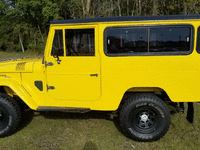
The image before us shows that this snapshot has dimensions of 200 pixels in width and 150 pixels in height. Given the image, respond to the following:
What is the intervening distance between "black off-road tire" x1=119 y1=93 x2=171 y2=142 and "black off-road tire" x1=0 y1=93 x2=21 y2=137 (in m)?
2.19

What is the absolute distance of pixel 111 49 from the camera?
3.52 metres

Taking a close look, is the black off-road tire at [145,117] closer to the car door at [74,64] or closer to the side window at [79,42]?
the car door at [74,64]

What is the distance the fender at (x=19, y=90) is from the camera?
364 cm

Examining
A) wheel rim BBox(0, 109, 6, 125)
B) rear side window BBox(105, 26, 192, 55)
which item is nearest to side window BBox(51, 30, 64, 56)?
rear side window BBox(105, 26, 192, 55)

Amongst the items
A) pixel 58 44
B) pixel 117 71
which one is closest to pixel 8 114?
pixel 58 44

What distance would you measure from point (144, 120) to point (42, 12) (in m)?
18.0

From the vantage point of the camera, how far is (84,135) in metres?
3.94

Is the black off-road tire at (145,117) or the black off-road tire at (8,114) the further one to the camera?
the black off-road tire at (8,114)

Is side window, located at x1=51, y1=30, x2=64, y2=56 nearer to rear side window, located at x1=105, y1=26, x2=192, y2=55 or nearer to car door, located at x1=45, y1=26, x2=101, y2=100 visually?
car door, located at x1=45, y1=26, x2=101, y2=100

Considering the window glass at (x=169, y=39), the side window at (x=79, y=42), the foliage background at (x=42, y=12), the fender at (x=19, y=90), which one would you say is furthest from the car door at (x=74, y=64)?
the foliage background at (x=42, y=12)

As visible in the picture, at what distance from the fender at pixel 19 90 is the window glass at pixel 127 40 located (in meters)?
1.90

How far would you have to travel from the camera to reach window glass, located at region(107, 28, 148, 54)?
3.45 metres

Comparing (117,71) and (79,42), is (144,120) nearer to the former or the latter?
(117,71)

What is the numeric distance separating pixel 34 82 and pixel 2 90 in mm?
989
